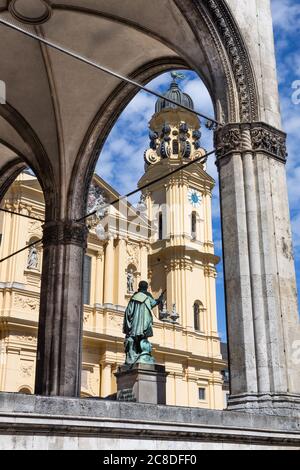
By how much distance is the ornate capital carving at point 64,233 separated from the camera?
504 inches

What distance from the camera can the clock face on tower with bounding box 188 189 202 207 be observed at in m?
33.5

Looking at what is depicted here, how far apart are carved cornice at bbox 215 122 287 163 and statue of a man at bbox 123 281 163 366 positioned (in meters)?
2.81

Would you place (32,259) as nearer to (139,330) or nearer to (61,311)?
(61,311)

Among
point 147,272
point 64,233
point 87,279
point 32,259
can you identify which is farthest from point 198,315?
point 64,233

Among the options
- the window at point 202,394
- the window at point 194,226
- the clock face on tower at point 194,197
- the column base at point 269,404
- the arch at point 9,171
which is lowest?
the column base at point 269,404

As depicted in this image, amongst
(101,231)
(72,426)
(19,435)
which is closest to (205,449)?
(72,426)

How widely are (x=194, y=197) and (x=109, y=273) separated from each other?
892 cm

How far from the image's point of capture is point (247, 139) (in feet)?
28.0

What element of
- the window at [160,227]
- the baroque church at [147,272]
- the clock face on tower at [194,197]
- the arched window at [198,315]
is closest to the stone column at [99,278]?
the baroque church at [147,272]

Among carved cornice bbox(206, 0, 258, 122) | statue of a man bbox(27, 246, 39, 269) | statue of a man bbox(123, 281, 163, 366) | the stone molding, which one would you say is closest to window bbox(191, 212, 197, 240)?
statue of a man bbox(27, 246, 39, 269)

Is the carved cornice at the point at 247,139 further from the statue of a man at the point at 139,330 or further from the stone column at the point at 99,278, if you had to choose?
the stone column at the point at 99,278

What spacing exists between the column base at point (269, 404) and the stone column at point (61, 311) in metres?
5.02

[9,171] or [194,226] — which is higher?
[194,226]

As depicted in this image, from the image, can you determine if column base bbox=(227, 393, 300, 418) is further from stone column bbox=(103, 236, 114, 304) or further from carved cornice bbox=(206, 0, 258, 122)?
stone column bbox=(103, 236, 114, 304)
